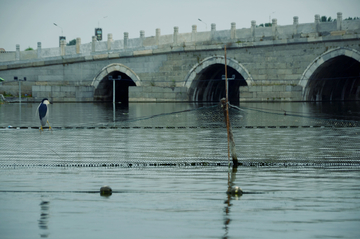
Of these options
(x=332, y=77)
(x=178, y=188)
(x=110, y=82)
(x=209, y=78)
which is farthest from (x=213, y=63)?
(x=178, y=188)

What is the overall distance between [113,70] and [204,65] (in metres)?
8.08

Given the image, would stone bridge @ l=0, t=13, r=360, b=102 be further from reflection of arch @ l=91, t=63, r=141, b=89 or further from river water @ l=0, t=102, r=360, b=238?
river water @ l=0, t=102, r=360, b=238

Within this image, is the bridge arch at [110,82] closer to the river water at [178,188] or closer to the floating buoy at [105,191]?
the river water at [178,188]

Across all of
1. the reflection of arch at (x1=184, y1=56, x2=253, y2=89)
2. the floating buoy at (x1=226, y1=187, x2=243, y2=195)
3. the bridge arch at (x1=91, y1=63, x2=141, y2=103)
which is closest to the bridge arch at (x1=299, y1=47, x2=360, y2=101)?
the reflection of arch at (x1=184, y1=56, x2=253, y2=89)

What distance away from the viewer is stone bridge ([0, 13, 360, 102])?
34.9 meters

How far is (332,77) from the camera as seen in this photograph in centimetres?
3869

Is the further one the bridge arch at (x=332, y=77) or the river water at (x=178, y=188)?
the bridge arch at (x=332, y=77)

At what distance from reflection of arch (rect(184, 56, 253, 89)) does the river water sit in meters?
25.9

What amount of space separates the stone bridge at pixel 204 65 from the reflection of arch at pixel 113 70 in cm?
8

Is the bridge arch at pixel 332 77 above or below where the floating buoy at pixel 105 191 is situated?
above

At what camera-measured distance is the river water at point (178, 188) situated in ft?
15.9

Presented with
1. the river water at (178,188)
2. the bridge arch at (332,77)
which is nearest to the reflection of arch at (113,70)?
the bridge arch at (332,77)

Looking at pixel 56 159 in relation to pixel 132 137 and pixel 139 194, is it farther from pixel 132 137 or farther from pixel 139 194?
pixel 132 137

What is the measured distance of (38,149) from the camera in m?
10.4
